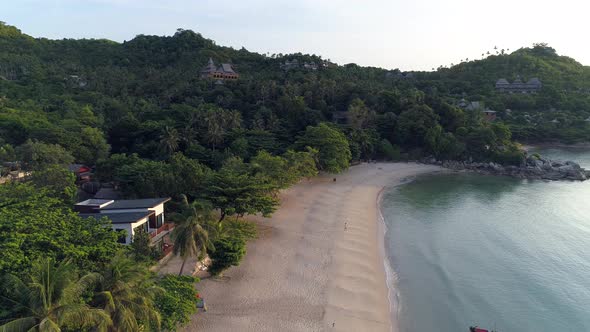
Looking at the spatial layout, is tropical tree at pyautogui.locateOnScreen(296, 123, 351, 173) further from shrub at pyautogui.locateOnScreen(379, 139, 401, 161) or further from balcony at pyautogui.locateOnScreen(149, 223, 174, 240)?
balcony at pyautogui.locateOnScreen(149, 223, 174, 240)

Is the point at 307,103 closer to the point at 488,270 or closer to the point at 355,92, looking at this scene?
the point at 355,92

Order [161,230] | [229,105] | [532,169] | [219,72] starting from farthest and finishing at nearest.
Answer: [219,72] < [229,105] < [532,169] < [161,230]

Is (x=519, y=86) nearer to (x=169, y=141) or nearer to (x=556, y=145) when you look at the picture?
(x=556, y=145)

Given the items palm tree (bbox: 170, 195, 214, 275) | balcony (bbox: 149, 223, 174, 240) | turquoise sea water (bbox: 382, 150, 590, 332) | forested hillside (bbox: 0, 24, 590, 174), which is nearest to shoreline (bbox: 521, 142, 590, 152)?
forested hillside (bbox: 0, 24, 590, 174)

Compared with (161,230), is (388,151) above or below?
above

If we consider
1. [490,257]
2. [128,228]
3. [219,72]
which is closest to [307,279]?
[128,228]

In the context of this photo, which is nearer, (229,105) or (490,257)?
(490,257)
